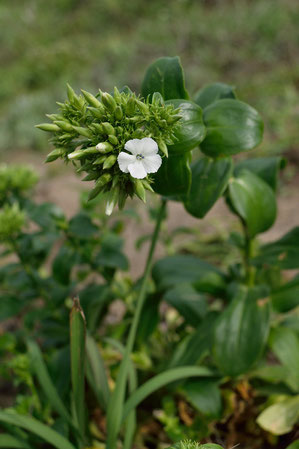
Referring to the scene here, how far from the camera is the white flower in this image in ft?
3.67

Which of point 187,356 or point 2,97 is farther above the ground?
point 2,97

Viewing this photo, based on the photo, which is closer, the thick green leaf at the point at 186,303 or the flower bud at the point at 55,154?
the flower bud at the point at 55,154

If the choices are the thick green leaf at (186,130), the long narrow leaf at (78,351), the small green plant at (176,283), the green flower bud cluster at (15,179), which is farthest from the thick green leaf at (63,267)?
the thick green leaf at (186,130)

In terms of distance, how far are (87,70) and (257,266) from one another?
524cm

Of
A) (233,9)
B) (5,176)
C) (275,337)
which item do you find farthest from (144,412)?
(233,9)

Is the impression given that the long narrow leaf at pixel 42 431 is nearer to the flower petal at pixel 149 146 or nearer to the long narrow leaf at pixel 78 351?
the long narrow leaf at pixel 78 351

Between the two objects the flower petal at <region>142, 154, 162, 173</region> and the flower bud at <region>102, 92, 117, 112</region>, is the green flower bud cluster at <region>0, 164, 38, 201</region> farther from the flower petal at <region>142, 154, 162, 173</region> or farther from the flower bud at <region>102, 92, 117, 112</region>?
the flower petal at <region>142, 154, 162, 173</region>

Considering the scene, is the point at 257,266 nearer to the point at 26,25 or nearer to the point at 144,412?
the point at 144,412

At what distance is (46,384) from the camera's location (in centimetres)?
174

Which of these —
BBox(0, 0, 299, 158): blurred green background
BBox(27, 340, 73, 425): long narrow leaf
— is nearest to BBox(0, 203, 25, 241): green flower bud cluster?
BBox(27, 340, 73, 425): long narrow leaf

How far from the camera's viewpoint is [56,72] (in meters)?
6.68

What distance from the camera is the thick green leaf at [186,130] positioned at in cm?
135

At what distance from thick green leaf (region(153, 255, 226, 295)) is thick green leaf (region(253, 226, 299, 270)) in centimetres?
21

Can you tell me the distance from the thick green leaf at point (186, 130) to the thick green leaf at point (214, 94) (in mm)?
275
